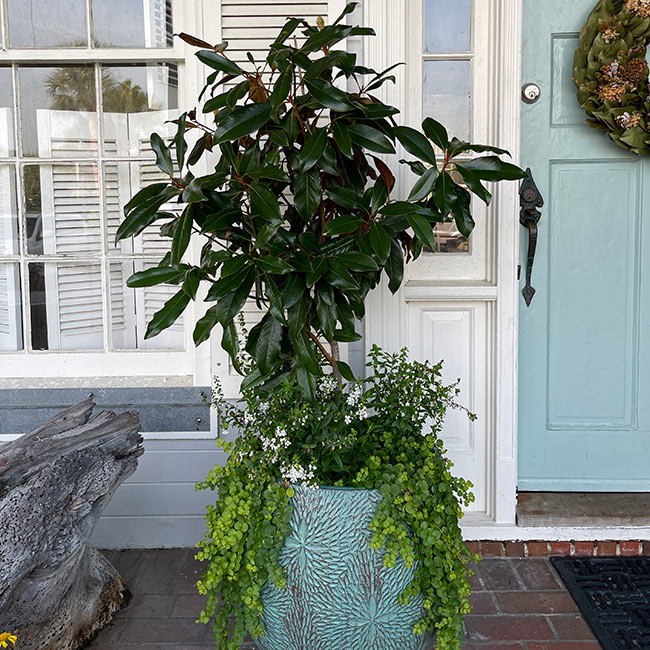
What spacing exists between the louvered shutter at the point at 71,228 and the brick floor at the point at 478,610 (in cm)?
97

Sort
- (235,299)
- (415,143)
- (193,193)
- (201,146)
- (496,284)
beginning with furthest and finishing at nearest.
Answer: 1. (496,284)
2. (201,146)
3. (415,143)
4. (235,299)
5. (193,193)

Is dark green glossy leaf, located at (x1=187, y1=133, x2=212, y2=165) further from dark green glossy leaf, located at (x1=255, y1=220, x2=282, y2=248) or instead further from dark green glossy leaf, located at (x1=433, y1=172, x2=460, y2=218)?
dark green glossy leaf, located at (x1=433, y1=172, x2=460, y2=218)

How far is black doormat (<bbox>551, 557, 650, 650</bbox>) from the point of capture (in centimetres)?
221

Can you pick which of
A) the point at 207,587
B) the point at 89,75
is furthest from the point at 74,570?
the point at 89,75

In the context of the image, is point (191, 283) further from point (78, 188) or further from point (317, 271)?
point (78, 188)

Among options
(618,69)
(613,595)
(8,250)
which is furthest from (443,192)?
(8,250)

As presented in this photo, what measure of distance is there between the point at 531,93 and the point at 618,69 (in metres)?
0.33

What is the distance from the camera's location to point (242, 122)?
1.89m

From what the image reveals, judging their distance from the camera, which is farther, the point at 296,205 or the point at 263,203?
the point at 296,205

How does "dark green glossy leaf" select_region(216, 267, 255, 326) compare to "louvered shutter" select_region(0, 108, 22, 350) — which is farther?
"louvered shutter" select_region(0, 108, 22, 350)

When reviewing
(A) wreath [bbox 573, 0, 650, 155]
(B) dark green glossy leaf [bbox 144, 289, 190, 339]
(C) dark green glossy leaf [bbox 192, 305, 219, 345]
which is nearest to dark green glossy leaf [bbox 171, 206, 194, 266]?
(B) dark green glossy leaf [bbox 144, 289, 190, 339]

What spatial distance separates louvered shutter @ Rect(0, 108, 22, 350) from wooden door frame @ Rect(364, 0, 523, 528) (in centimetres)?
150

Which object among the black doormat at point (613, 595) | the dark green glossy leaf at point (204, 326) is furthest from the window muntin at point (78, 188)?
the black doormat at point (613, 595)

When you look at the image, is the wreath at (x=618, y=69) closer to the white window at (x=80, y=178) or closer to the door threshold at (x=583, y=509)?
the door threshold at (x=583, y=509)
